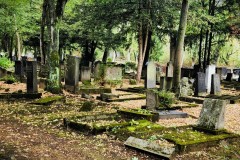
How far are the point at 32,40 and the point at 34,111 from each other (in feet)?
77.7

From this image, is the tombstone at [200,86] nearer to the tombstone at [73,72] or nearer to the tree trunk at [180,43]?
the tree trunk at [180,43]

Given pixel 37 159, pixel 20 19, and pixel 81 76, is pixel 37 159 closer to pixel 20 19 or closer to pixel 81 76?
pixel 81 76

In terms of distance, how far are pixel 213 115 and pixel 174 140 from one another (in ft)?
5.19

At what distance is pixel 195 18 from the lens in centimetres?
1809

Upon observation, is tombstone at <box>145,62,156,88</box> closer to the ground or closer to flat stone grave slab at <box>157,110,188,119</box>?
flat stone grave slab at <box>157,110,188,119</box>

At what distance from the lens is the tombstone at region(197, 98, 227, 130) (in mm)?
7418

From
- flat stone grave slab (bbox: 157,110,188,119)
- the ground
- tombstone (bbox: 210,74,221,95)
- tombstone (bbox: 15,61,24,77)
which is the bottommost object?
the ground

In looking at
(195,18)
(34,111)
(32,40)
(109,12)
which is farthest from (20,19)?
(34,111)

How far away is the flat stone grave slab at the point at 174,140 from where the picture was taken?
19.7 ft

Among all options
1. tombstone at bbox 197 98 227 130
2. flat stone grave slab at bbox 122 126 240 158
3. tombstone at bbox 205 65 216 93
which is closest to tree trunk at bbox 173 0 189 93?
tombstone at bbox 205 65 216 93

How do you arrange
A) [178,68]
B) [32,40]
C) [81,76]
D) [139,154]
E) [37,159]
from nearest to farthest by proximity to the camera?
[37,159]
[139,154]
[178,68]
[81,76]
[32,40]

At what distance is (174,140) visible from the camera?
21.1 feet

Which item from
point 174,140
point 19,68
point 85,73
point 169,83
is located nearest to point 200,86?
→ point 169,83

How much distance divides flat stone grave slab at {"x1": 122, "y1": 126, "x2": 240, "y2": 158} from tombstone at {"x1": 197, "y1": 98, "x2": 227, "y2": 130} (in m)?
0.21
